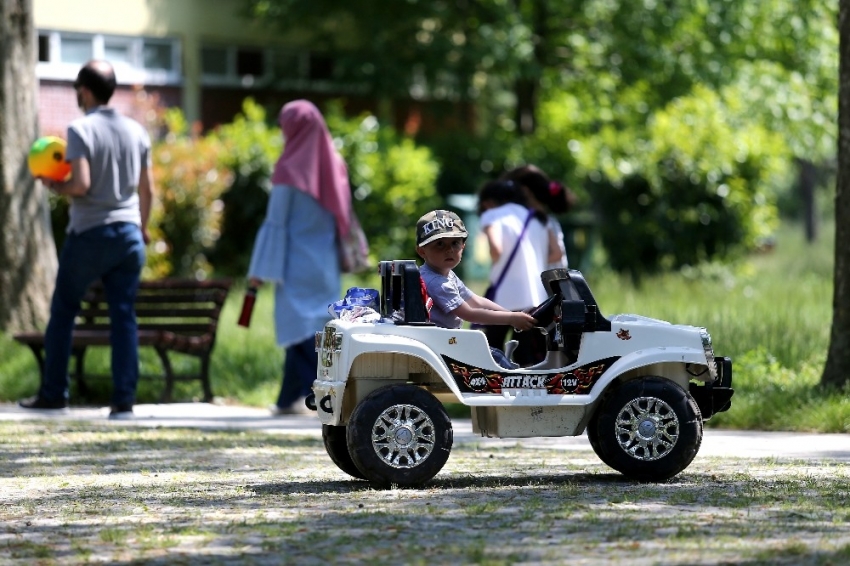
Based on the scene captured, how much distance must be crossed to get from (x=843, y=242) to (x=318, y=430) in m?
3.40

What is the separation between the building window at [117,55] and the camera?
26938 mm

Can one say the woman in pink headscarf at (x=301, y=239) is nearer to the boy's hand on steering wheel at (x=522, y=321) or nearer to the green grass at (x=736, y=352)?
the green grass at (x=736, y=352)

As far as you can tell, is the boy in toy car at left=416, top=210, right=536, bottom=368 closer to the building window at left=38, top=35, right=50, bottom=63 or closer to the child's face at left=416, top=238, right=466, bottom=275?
the child's face at left=416, top=238, right=466, bottom=275

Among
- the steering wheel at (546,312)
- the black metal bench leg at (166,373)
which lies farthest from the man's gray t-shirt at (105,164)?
the steering wheel at (546,312)

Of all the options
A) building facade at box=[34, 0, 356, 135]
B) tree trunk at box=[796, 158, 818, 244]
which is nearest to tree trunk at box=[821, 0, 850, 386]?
building facade at box=[34, 0, 356, 135]

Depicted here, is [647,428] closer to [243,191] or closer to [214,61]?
[243,191]

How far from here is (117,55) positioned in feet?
91.4

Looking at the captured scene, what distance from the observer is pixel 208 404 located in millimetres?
12617

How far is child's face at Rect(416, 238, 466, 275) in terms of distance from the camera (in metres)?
7.60

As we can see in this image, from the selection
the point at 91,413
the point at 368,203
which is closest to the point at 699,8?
the point at 368,203

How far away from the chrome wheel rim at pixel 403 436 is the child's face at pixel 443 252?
76 centimetres

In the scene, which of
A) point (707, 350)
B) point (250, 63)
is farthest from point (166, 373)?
point (250, 63)

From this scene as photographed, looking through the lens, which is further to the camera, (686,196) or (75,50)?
(75,50)

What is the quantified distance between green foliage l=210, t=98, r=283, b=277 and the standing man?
1223 cm
